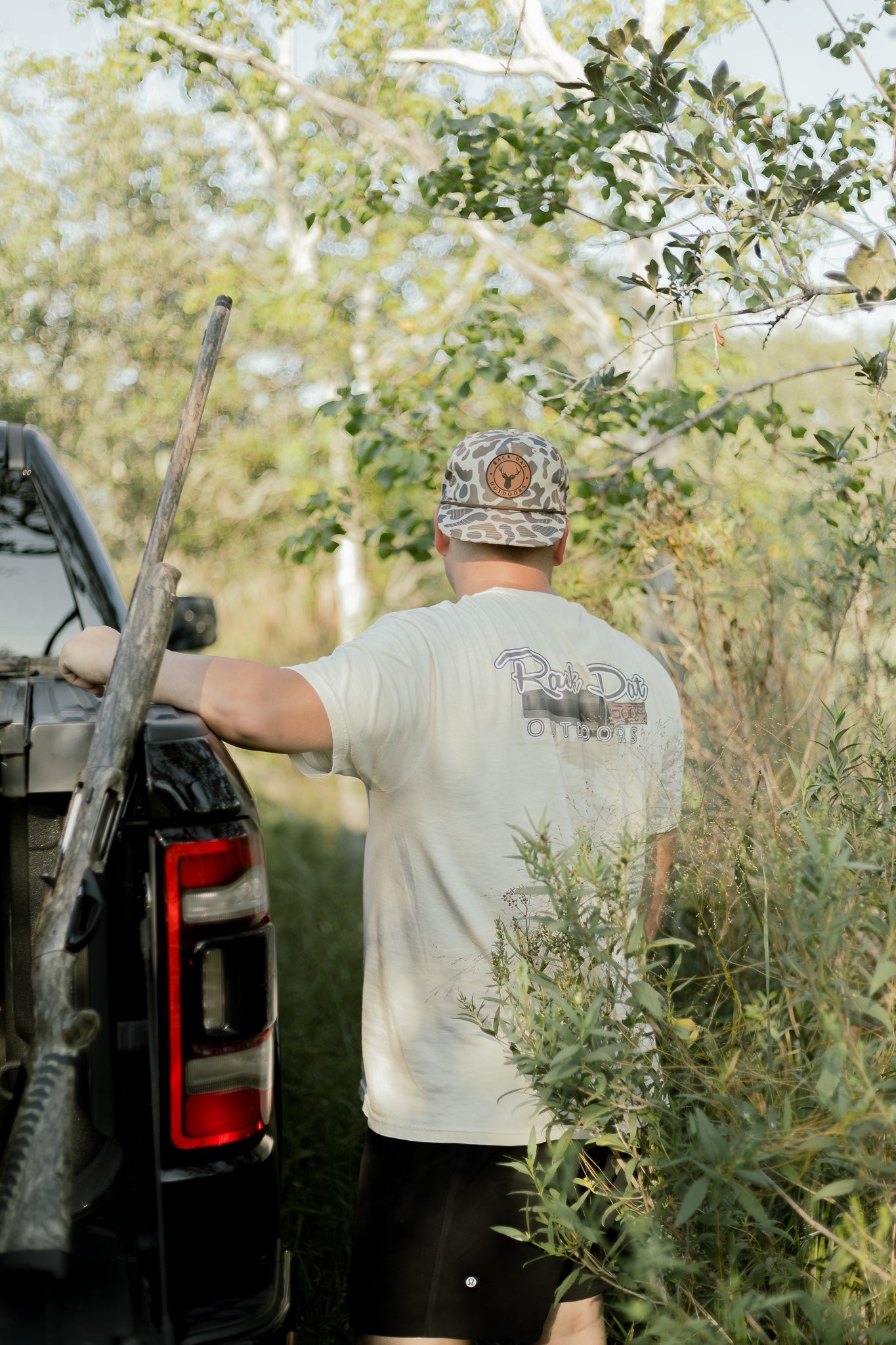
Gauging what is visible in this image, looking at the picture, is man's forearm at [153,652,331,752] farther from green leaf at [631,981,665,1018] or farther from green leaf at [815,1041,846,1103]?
green leaf at [815,1041,846,1103]

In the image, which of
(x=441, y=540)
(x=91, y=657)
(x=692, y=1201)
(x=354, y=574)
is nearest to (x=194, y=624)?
(x=441, y=540)

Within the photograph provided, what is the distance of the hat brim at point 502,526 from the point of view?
2.15 m

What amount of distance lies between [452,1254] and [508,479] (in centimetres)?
136

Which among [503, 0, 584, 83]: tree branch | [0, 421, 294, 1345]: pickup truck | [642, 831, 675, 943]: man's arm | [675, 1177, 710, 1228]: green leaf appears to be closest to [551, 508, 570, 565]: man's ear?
[642, 831, 675, 943]: man's arm

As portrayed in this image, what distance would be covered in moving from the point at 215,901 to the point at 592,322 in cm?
433

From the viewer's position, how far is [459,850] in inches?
80.3

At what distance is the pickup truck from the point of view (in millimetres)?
1860

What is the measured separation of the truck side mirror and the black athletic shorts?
1.74 metres

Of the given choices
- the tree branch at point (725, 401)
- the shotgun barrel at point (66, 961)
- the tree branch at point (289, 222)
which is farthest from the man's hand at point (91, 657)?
the tree branch at point (289, 222)

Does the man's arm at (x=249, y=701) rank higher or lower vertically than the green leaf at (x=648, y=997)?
higher

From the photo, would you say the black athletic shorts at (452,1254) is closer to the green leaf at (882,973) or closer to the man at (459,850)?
the man at (459,850)

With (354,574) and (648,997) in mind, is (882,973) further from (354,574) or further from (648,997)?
(354,574)

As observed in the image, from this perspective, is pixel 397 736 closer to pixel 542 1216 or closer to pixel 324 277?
pixel 542 1216

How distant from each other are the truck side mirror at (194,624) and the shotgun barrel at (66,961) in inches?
60.1
